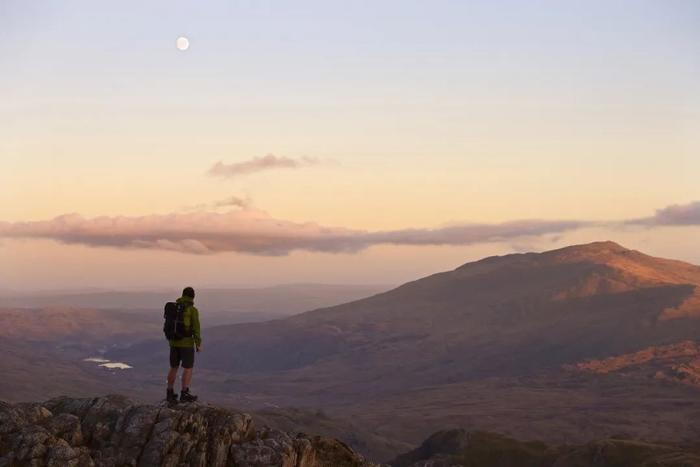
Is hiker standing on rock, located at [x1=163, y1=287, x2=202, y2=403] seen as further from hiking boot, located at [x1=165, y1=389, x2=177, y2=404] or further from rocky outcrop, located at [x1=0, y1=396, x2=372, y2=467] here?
rocky outcrop, located at [x1=0, y1=396, x2=372, y2=467]

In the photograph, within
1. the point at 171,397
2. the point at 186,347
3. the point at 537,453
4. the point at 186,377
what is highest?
the point at 186,347

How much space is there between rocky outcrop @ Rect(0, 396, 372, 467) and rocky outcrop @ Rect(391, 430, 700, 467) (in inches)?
3465

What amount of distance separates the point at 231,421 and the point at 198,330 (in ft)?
13.7

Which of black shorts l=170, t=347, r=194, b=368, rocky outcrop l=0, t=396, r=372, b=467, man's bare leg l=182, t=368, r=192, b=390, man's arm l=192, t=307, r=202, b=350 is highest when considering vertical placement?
man's arm l=192, t=307, r=202, b=350

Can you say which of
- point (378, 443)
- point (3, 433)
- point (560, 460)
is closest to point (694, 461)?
point (560, 460)

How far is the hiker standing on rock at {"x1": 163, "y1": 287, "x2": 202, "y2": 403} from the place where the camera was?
39.2 meters

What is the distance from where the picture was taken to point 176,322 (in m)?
39.2

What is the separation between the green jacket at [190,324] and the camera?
3919 cm

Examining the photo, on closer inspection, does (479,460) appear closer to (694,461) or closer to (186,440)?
(694,461)

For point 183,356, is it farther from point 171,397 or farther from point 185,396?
point 171,397

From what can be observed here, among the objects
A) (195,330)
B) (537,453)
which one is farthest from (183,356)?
(537,453)

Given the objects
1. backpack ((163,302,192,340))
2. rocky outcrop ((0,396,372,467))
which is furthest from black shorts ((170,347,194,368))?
rocky outcrop ((0,396,372,467))

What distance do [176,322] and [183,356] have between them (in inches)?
65.2

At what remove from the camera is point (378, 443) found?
198375mm
